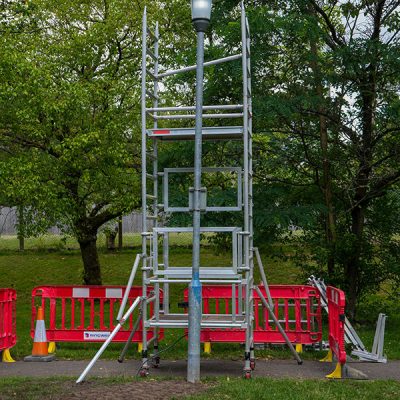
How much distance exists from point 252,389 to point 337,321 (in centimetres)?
211

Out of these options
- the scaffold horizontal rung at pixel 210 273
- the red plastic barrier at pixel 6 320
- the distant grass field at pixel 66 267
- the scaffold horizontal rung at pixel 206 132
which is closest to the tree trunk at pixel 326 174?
the distant grass field at pixel 66 267

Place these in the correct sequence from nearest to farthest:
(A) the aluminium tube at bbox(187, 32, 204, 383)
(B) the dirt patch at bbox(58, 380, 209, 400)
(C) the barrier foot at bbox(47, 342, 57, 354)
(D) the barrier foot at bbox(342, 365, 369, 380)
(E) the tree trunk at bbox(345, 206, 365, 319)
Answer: (B) the dirt patch at bbox(58, 380, 209, 400) < (A) the aluminium tube at bbox(187, 32, 204, 383) < (D) the barrier foot at bbox(342, 365, 369, 380) < (C) the barrier foot at bbox(47, 342, 57, 354) < (E) the tree trunk at bbox(345, 206, 365, 319)

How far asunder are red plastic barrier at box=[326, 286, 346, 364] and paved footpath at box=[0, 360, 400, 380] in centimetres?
42

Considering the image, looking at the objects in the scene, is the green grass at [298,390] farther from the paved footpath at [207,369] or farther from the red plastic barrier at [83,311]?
the red plastic barrier at [83,311]

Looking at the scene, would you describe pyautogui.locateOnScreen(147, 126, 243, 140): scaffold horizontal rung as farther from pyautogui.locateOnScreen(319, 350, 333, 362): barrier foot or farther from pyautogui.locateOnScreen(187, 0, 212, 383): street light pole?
pyautogui.locateOnScreen(319, 350, 333, 362): barrier foot

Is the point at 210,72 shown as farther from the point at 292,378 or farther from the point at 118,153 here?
the point at 292,378

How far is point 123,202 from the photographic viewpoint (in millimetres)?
17375

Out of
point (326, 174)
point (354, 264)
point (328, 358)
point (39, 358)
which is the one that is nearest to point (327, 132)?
point (326, 174)

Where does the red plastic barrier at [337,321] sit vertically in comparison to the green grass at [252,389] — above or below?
above

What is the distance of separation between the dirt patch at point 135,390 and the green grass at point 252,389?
0.05ft

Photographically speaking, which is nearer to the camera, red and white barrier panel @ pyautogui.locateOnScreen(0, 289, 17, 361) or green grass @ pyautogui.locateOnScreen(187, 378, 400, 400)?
green grass @ pyautogui.locateOnScreen(187, 378, 400, 400)

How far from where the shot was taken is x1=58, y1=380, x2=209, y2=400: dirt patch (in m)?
7.38

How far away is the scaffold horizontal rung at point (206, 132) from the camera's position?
9281 mm

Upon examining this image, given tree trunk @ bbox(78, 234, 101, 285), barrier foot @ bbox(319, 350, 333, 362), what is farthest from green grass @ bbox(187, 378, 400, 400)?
tree trunk @ bbox(78, 234, 101, 285)
